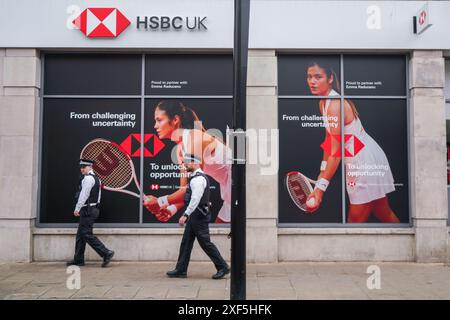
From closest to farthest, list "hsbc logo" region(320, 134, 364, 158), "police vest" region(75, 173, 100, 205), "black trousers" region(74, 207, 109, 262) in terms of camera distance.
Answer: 1. "black trousers" region(74, 207, 109, 262)
2. "police vest" region(75, 173, 100, 205)
3. "hsbc logo" region(320, 134, 364, 158)

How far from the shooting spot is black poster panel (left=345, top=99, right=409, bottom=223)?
31.8 ft

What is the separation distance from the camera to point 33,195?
9.54m

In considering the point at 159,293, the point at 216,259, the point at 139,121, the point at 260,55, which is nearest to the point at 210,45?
the point at 260,55

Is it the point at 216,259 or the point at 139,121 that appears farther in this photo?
the point at 139,121

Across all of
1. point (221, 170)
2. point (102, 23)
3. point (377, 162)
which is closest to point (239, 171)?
point (221, 170)

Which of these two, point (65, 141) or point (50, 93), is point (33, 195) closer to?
point (65, 141)

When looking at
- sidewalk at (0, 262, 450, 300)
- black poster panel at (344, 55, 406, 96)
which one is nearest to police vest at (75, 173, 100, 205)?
sidewalk at (0, 262, 450, 300)

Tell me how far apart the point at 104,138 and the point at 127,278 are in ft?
9.90

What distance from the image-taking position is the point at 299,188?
970cm

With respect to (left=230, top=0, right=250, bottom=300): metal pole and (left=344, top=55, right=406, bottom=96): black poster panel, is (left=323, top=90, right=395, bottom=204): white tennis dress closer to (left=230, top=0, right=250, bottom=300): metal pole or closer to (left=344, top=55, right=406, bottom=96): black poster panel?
(left=344, top=55, right=406, bottom=96): black poster panel

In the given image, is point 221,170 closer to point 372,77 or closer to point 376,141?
point 376,141

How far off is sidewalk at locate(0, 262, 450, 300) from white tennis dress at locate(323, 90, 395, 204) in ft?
4.45

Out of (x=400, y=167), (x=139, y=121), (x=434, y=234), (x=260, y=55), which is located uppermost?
(x=260, y=55)
